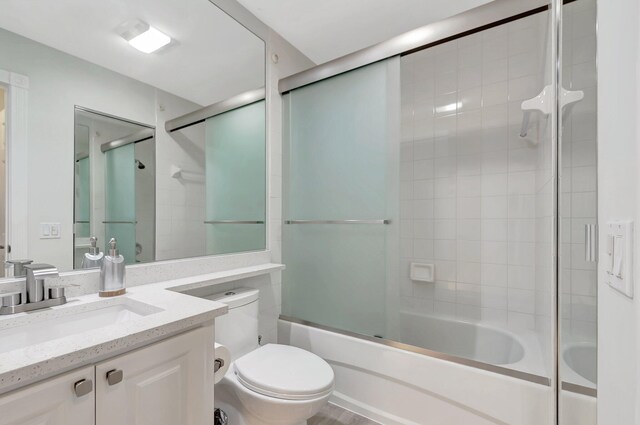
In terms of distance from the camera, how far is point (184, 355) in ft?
2.90

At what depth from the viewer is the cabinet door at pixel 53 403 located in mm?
580

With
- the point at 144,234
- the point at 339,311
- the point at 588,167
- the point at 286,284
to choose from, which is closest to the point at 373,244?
the point at 339,311

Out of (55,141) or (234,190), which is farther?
(234,190)

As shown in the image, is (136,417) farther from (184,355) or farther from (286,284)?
(286,284)

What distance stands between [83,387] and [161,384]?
0.65ft

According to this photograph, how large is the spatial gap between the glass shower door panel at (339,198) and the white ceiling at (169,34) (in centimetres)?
44

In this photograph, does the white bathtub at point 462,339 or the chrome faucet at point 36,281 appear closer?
the chrome faucet at point 36,281

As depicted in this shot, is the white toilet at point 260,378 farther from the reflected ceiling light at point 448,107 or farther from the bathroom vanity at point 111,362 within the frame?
the reflected ceiling light at point 448,107

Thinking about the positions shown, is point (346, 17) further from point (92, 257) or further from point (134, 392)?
point (134, 392)

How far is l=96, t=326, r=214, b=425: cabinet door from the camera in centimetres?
72

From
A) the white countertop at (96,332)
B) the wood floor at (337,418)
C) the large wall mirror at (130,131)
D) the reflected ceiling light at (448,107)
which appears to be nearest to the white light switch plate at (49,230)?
the large wall mirror at (130,131)

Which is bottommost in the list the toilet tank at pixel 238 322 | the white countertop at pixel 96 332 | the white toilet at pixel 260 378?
the white toilet at pixel 260 378

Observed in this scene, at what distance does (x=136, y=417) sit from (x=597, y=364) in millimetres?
1127
